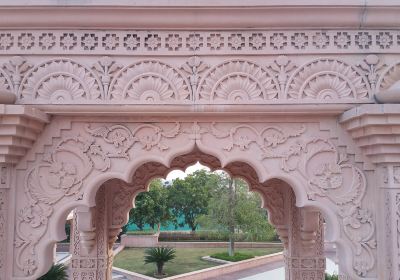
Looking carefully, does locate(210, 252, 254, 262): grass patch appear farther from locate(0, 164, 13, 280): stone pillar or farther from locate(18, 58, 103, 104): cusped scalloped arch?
locate(18, 58, 103, 104): cusped scalloped arch

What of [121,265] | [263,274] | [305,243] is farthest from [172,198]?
[305,243]

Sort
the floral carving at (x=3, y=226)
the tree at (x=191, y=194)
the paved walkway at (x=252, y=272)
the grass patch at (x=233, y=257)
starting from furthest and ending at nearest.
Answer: the tree at (x=191, y=194)
the grass patch at (x=233, y=257)
the paved walkway at (x=252, y=272)
the floral carving at (x=3, y=226)

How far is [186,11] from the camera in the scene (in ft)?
7.66

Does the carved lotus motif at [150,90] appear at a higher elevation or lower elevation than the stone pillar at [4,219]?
higher

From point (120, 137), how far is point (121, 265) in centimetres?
1119

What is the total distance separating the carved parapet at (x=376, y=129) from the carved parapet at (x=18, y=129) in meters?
1.99

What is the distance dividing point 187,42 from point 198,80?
272mm

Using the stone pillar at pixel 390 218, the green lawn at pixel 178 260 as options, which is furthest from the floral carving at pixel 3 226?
the green lawn at pixel 178 260

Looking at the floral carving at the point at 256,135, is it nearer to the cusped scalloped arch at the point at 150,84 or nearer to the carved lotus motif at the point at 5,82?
the cusped scalloped arch at the point at 150,84

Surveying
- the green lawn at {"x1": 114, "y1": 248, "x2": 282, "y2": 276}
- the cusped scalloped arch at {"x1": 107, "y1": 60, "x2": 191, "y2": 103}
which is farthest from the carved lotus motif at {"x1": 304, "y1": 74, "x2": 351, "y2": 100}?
the green lawn at {"x1": 114, "y1": 248, "x2": 282, "y2": 276}

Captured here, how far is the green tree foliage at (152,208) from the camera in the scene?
56.1ft

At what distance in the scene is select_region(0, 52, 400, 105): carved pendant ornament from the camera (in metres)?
2.37

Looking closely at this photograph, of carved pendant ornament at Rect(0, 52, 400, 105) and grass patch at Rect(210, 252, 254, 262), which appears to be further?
grass patch at Rect(210, 252, 254, 262)

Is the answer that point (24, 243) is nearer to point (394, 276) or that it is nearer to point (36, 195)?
point (36, 195)
